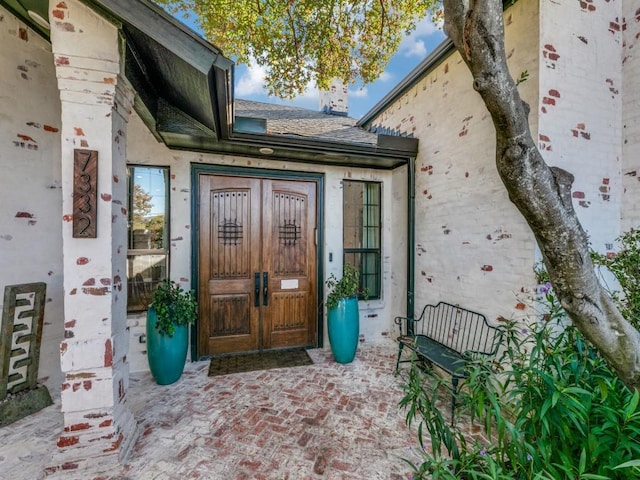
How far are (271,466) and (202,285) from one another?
2317mm

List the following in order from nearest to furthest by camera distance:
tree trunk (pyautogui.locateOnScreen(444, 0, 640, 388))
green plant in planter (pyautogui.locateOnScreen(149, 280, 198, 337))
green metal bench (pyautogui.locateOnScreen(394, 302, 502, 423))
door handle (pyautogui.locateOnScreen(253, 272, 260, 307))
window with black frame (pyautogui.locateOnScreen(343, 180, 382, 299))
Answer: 1. tree trunk (pyautogui.locateOnScreen(444, 0, 640, 388))
2. green metal bench (pyautogui.locateOnScreen(394, 302, 502, 423))
3. green plant in planter (pyautogui.locateOnScreen(149, 280, 198, 337))
4. door handle (pyautogui.locateOnScreen(253, 272, 260, 307))
5. window with black frame (pyautogui.locateOnScreen(343, 180, 382, 299))

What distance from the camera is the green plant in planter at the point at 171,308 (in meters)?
3.06

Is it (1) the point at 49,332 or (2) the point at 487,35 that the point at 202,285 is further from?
(2) the point at 487,35

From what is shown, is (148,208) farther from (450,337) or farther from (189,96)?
(450,337)

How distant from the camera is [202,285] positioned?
375 centimetres

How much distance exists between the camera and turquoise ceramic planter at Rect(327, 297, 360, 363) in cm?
363

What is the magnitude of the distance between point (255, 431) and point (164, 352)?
1361mm

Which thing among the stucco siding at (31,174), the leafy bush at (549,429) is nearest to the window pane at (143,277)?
the stucco siding at (31,174)

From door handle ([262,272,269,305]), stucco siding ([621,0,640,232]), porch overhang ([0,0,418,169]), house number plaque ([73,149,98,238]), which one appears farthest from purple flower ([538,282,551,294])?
house number plaque ([73,149,98,238])

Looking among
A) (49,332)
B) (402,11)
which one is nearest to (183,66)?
(49,332)

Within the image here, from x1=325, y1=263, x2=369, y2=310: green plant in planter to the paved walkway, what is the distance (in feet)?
2.90

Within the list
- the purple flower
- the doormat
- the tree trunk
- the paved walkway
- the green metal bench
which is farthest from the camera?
the doormat

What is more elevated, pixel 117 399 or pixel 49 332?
pixel 49 332

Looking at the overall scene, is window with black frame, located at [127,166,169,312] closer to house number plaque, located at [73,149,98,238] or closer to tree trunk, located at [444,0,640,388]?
house number plaque, located at [73,149,98,238]
